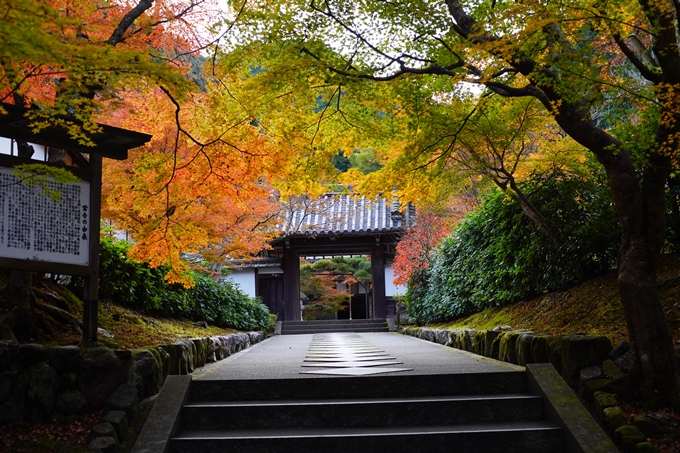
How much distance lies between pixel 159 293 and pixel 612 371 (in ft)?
24.4

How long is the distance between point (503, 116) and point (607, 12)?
307 centimetres

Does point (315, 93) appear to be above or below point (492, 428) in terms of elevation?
above

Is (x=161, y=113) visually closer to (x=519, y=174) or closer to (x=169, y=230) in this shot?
(x=169, y=230)

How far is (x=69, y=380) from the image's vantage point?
488 centimetres

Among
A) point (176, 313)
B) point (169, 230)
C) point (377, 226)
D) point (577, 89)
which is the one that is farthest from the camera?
point (377, 226)

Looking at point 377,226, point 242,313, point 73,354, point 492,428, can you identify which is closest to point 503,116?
point 492,428

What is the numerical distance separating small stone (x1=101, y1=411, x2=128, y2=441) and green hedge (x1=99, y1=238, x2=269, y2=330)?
13.8 feet

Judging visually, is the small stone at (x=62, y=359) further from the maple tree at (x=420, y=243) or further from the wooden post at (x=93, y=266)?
the maple tree at (x=420, y=243)

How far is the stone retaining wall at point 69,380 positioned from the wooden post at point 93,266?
61cm

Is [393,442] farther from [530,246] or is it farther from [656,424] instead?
[530,246]

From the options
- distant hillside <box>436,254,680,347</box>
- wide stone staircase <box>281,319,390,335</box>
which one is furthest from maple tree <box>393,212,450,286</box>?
distant hillside <box>436,254,680,347</box>

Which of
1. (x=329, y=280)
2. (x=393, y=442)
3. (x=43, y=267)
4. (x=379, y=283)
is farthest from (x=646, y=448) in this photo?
(x=329, y=280)

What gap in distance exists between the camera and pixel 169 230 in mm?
7379

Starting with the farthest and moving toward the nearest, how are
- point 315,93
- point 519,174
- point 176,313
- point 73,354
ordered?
point 176,313, point 519,174, point 315,93, point 73,354
